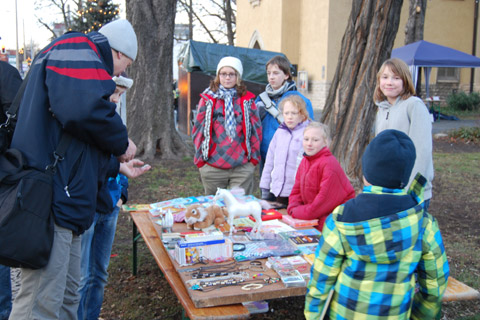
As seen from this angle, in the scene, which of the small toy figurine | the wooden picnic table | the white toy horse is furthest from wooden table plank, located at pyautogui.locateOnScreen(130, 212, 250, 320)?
the white toy horse

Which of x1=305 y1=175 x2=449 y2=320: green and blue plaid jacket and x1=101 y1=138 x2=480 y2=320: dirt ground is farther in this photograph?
x1=101 y1=138 x2=480 y2=320: dirt ground

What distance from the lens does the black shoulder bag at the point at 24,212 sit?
1.88 metres

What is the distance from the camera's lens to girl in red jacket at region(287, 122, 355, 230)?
344cm

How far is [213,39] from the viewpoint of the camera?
31328mm

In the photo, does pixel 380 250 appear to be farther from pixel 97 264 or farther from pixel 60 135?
pixel 97 264

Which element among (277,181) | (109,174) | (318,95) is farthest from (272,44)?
(109,174)

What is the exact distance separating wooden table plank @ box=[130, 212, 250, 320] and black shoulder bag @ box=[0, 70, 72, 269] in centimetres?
72

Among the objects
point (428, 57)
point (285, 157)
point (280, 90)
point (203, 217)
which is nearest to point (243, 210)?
point (203, 217)

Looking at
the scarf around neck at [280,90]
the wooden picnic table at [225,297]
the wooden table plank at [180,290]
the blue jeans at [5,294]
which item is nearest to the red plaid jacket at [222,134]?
the scarf around neck at [280,90]

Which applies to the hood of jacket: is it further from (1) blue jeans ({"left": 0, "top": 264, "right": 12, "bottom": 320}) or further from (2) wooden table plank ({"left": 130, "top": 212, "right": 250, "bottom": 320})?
(1) blue jeans ({"left": 0, "top": 264, "right": 12, "bottom": 320})

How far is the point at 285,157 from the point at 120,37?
2059 millimetres

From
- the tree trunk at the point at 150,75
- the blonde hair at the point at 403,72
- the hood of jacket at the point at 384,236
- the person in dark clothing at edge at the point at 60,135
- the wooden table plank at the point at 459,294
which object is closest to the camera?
the hood of jacket at the point at 384,236

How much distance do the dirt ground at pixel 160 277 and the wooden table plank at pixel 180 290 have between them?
661mm

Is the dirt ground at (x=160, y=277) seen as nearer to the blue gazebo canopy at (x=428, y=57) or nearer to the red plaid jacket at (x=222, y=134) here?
the red plaid jacket at (x=222, y=134)
